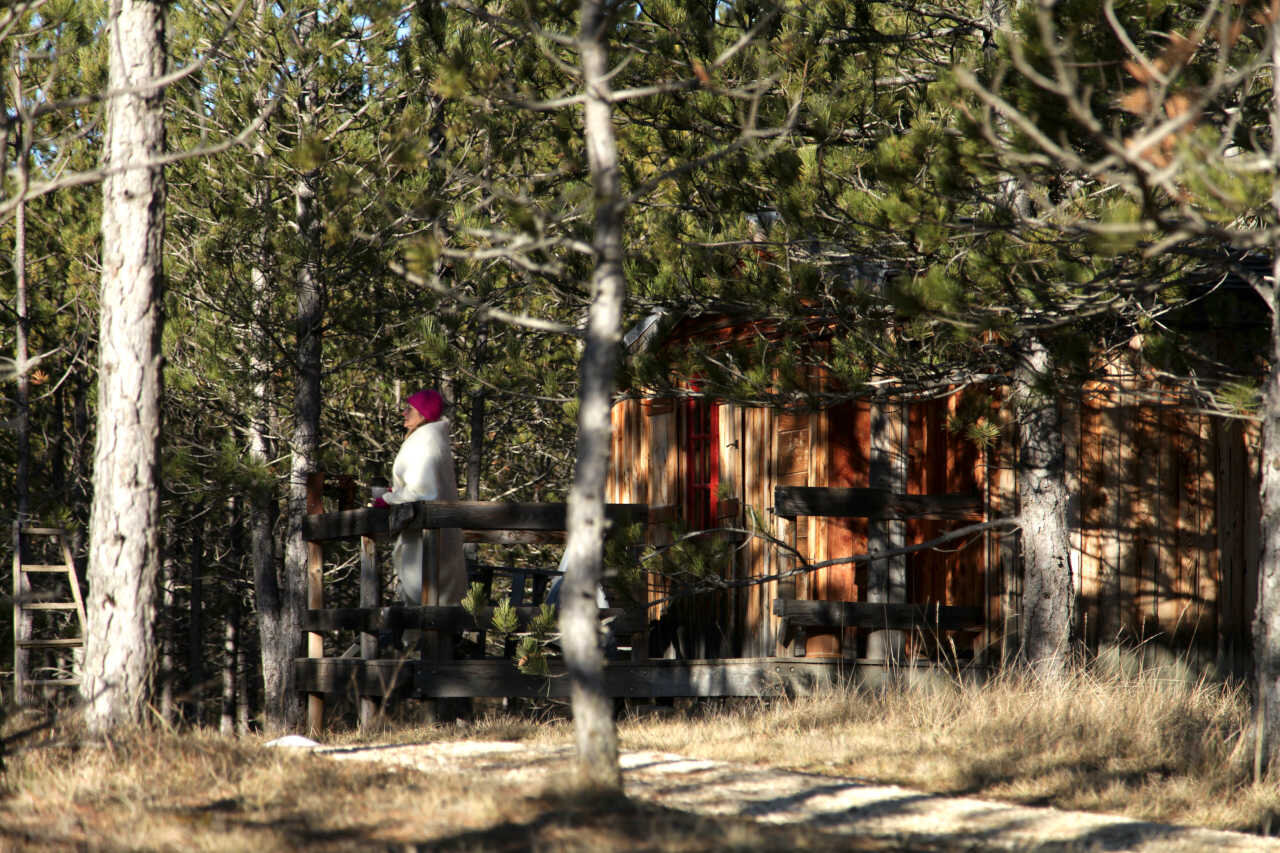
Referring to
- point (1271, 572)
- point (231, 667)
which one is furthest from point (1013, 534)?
point (231, 667)

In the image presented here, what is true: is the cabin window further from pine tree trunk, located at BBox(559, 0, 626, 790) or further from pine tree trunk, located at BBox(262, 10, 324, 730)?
pine tree trunk, located at BBox(559, 0, 626, 790)

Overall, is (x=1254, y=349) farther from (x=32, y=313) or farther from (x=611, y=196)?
(x=32, y=313)

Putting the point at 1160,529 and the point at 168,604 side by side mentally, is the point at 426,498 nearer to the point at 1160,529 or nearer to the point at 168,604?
the point at 1160,529

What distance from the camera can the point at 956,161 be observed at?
22.2 ft

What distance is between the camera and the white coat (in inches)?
353

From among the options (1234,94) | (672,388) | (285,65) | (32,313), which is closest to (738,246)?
(672,388)

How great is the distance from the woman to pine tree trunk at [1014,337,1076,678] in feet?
12.4

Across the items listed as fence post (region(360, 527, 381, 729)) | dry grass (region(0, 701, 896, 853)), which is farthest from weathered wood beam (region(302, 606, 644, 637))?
dry grass (region(0, 701, 896, 853))

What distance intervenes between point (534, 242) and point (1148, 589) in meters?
6.60

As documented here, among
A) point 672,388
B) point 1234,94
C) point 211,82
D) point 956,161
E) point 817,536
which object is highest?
point 211,82

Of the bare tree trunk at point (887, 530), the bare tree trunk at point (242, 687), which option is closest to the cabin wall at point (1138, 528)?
the bare tree trunk at point (887, 530)

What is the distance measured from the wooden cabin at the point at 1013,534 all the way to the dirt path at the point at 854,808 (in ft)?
9.83

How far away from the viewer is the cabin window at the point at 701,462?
40.4 ft

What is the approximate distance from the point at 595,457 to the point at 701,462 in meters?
7.39
